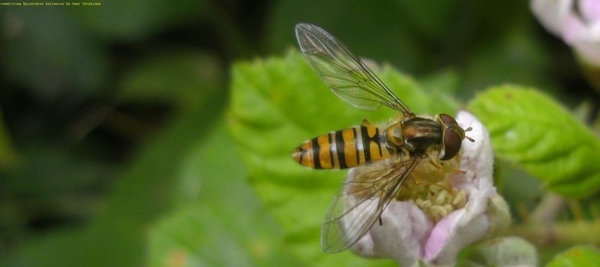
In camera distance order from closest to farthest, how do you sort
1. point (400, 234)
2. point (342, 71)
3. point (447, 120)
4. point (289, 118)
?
1. point (400, 234)
2. point (447, 120)
3. point (342, 71)
4. point (289, 118)

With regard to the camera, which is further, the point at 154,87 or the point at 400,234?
the point at 154,87

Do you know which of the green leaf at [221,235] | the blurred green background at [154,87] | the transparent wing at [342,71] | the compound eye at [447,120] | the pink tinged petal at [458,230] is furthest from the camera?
the blurred green background at [154,87]

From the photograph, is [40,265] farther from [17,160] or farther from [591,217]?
[591,217]

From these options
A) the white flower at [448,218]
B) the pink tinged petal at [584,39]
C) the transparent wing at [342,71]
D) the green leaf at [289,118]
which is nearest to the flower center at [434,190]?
the white flower at [448,218]

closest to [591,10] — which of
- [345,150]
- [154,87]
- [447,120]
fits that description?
[447,120]

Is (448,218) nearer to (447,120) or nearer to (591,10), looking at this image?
(447,120)

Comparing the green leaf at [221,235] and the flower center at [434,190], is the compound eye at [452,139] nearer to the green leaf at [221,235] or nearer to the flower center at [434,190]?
the flower center at [434,190]

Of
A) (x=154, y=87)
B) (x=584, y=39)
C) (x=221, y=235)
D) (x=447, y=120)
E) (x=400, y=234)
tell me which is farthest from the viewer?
(x=154, y=87)
